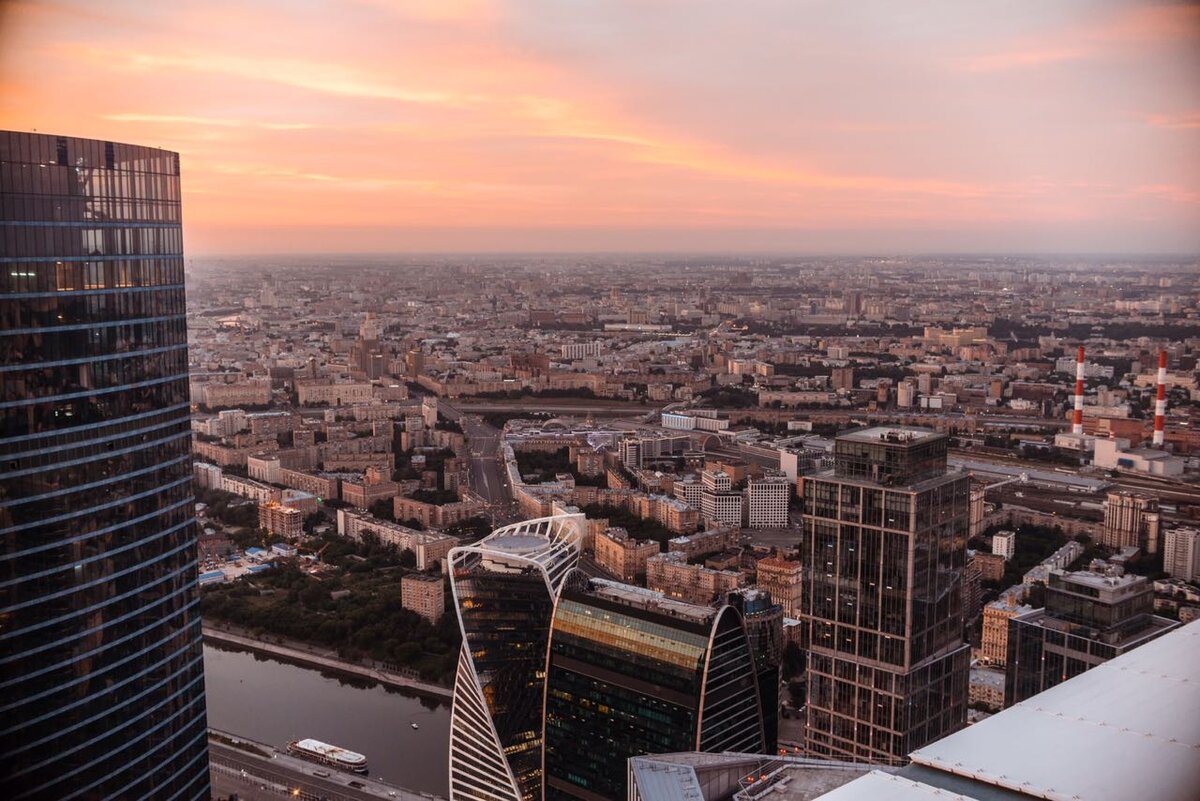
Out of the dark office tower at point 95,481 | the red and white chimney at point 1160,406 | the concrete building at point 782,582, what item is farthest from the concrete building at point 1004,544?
the dark office tower at point 95,481

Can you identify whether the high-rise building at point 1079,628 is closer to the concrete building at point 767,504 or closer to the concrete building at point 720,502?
the concrete building at point 720,502

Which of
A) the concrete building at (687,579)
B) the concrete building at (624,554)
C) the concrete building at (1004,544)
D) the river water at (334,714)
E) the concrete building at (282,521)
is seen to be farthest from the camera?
the concrete building at (282,521)

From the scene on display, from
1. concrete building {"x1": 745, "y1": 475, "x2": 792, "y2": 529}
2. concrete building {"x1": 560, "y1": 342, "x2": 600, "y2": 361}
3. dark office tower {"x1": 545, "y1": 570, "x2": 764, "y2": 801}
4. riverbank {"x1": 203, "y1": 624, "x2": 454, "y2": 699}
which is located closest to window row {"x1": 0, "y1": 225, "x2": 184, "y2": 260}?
dark office tower {"x1": 545, "y1": 570, "x2": 764, "y2": 801}

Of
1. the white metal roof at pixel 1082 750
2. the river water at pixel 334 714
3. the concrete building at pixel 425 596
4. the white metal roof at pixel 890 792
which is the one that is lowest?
the river water at pixel 334 714

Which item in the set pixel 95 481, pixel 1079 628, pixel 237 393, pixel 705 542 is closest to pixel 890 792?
pixel 95 481

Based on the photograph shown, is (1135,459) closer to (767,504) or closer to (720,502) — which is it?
(767,504)

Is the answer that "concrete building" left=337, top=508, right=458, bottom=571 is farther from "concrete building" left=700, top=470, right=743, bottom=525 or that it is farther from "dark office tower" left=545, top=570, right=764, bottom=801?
"dark office tower" left=545, top=570, right=764, bottom=801
